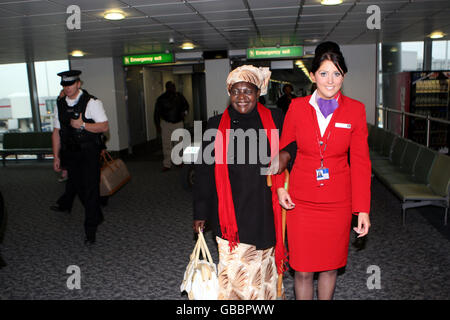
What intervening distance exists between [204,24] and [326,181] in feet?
18.8

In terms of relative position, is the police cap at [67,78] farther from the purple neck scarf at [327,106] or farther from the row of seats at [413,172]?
the row of seats at [413,172]

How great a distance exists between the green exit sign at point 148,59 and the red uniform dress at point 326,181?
30.4 feet

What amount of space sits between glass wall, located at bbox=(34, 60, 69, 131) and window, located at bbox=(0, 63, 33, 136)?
384mm

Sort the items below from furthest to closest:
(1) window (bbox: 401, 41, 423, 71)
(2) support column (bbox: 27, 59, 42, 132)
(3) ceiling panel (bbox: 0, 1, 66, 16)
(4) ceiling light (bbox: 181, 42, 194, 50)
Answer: (2) support column (bbox: 27, 59, 42, 132) < (1) window (bbox: 401, 41, 423, 71) < (4) ceiling light (bbox: 181, 42, 194, 50) < (3) ceiling panel (bbox: 0, 1, 66, 16)

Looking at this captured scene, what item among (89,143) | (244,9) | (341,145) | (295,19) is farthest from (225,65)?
(341,145)

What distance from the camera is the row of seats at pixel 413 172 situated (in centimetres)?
478

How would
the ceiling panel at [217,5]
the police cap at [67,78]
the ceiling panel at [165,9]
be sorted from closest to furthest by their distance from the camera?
the police cap at [67,78] → the ceiling panel at [217,5] → the ceiling panel at [165,9]

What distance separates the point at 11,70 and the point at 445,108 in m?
13.3

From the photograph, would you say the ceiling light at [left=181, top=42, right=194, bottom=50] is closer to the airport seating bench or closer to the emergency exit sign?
the emergency exit sign

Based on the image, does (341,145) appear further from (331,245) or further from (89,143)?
(89,143)

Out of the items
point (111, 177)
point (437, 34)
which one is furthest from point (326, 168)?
point (437, 34)

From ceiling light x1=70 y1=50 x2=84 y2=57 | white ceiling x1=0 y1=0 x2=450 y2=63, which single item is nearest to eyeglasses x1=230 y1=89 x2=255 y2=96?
white ceiling x1=0 y1=0 x2=450 y2=63

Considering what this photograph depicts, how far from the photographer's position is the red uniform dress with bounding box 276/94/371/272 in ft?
7.52

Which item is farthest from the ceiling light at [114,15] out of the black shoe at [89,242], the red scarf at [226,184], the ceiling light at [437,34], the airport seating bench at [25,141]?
the ceiling light at [437,34]
